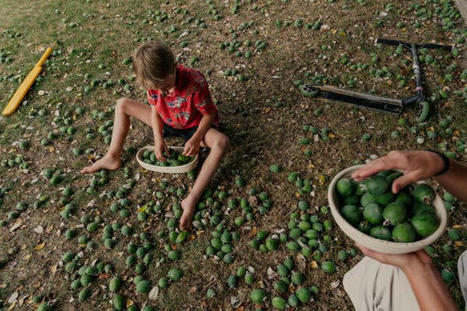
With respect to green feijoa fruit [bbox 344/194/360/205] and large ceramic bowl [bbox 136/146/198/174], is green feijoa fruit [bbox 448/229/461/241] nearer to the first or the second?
green feijoa fruit [bbox 344/194/360/205]

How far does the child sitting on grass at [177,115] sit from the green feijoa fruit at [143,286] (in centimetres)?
61

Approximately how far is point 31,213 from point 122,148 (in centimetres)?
119

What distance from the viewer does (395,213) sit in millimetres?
1814

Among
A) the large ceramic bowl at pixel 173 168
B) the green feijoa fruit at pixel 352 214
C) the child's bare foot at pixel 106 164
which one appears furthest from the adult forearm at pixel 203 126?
the green feijoa fruit at pixel 352 214

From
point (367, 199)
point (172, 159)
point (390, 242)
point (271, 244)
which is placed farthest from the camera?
point (172, 159)

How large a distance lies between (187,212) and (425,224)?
2171 mm

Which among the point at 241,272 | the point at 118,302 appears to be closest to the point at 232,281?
the point at 241,272

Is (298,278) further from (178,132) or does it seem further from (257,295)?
(178,132)

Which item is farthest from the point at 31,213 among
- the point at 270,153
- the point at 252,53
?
the point at 252,53

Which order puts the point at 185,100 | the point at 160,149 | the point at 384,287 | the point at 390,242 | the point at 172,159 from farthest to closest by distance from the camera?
the point at 172,159 → the point at 160,149 → the point at 185,100 → the point at 384,287 → the point at 390,242

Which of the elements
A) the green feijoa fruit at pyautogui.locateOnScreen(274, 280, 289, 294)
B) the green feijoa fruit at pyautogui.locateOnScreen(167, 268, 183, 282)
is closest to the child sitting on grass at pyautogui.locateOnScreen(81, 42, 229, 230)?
the green feijoa fruit at pyautogui.locateOnScreen(167, 268, 183, 282)

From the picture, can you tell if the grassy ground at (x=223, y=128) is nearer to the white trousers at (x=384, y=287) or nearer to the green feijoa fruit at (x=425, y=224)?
the white trousers at (x=384, y=287)

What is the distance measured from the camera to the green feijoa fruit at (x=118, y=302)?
288 centimetres

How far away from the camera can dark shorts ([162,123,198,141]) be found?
3752mm
